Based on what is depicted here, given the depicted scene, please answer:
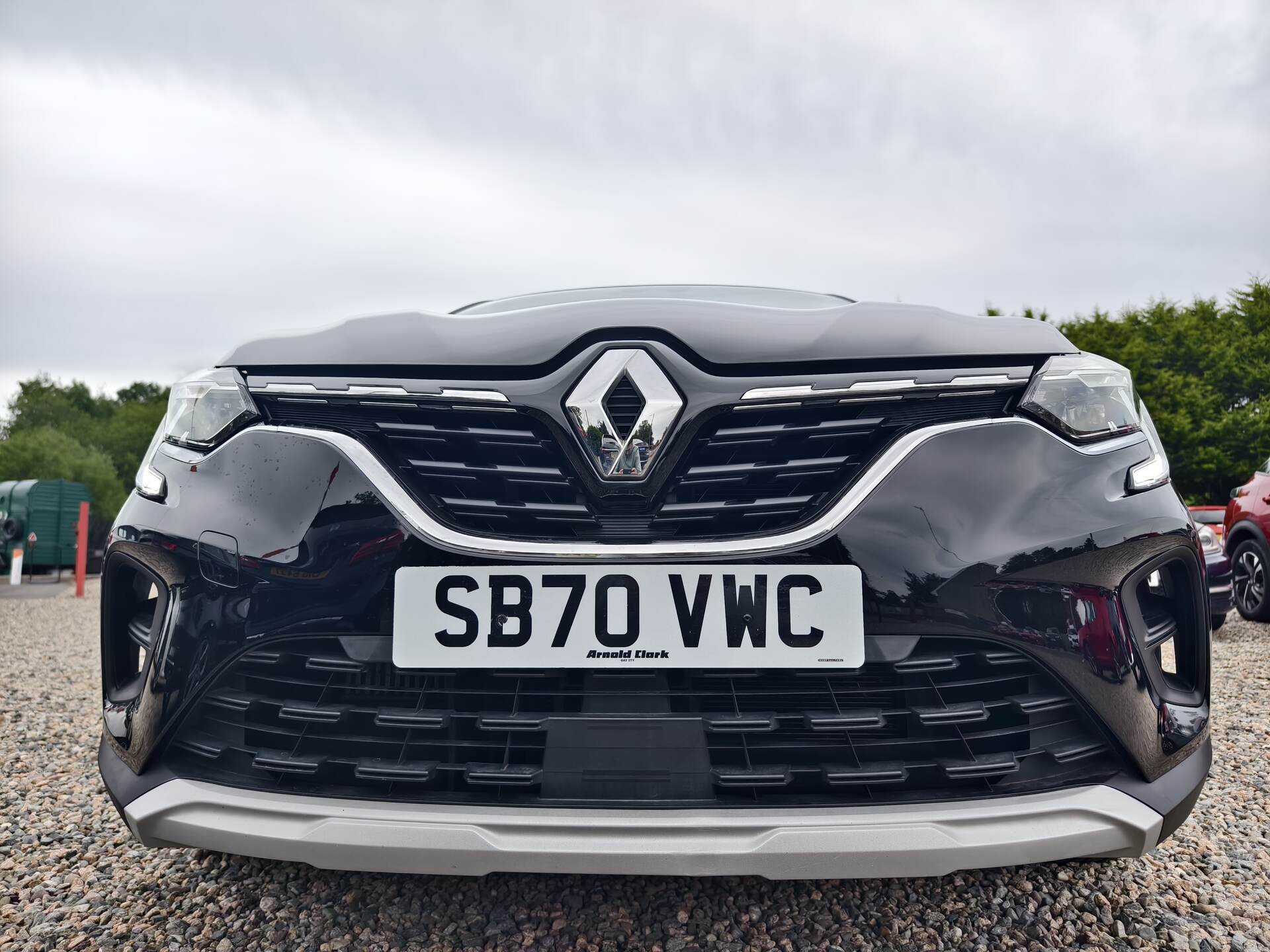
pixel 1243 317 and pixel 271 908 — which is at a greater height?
pixel 1243 317

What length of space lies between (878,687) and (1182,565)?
1.92ft

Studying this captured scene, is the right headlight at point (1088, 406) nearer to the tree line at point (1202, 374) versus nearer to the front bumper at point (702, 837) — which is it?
the front bumper at point (702, 837)

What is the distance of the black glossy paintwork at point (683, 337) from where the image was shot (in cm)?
140

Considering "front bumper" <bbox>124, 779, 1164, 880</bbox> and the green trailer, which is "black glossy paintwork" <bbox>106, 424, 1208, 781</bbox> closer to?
"front bumper" <bbox>124, 779, 1164, 880</bbox>

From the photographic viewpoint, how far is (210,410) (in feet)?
4.91

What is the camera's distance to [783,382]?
1.37 meters

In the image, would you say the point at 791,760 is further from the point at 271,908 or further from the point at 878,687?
the point at 271,908

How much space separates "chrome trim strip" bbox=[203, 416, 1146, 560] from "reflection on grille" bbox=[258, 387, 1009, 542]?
2 centimetres

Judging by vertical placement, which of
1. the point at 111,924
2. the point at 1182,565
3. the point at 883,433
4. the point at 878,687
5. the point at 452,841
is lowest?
the point at 111,924

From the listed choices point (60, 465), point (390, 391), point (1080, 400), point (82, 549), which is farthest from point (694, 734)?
point (60, 465)

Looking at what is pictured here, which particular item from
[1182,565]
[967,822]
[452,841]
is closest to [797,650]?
[967,822]

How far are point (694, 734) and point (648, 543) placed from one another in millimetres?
300

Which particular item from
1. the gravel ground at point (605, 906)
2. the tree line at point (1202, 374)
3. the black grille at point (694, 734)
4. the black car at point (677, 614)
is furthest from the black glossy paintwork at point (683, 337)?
the tree line at point (1202, 374)

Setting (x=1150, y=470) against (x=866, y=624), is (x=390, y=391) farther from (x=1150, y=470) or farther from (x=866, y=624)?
(x=1150, y=470)
